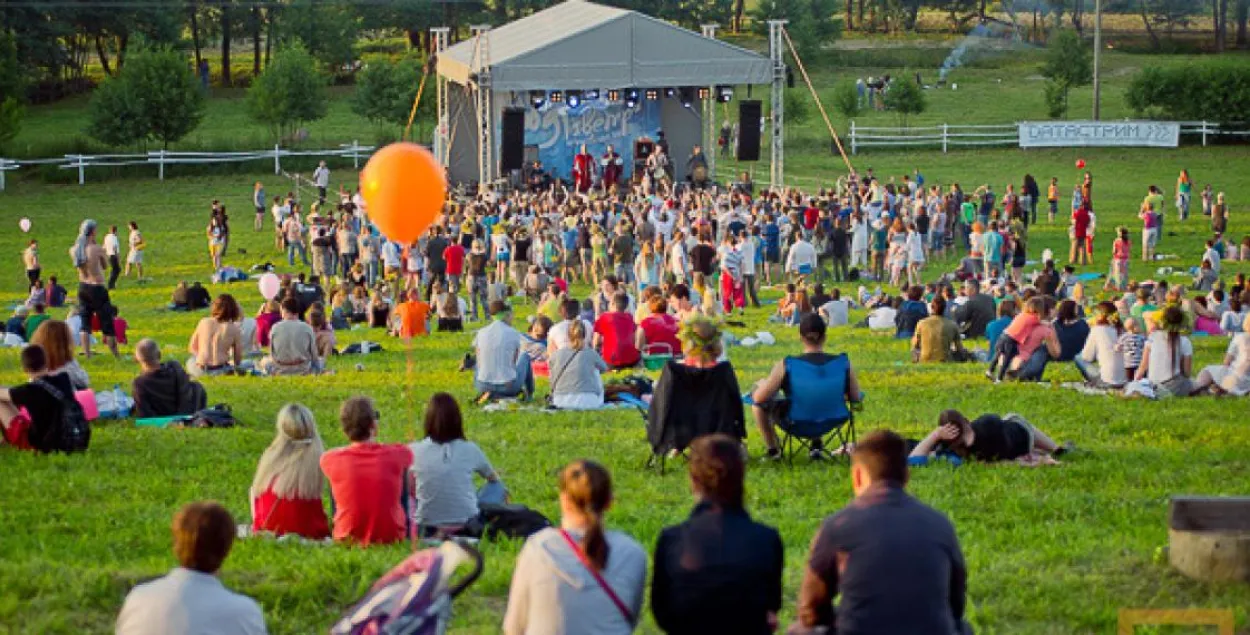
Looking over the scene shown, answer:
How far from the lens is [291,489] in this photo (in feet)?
33.3

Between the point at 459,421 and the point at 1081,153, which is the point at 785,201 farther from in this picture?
the point at 459,421

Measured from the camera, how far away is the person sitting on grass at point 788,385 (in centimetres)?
1251

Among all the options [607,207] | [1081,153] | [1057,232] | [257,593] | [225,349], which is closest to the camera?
[257,593]

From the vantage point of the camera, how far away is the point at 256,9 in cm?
8106

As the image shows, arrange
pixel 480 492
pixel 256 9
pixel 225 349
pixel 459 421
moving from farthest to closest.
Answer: pixel 256 9, pixel 225 349, pixel 480 492, pixel 459 421

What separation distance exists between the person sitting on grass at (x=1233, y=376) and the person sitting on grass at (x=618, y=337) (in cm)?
583

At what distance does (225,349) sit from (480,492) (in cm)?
859

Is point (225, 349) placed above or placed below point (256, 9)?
below

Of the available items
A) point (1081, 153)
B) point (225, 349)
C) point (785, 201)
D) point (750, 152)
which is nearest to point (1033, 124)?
point (1081, 153)

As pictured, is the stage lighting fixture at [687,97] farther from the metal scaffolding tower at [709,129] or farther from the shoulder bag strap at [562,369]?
the shoulder bag strap at [562,369]

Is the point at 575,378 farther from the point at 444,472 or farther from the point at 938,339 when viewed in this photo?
the point at 444,472

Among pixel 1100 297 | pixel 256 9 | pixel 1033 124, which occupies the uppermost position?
pixel 256 9

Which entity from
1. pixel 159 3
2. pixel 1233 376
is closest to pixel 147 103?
pixel 159 3

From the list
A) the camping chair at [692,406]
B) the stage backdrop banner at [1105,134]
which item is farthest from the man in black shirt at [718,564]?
the stage backdrop banner at [1105,134]
